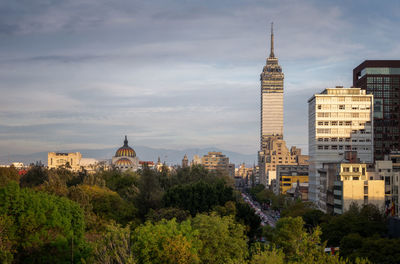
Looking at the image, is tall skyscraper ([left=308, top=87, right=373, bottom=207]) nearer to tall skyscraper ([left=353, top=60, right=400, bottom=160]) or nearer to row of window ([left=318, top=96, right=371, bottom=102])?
Result: row of window ([left=318, top=96, right=371, bottom=102])

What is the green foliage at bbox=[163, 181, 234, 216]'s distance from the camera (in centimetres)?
8644

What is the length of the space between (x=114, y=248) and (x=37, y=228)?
1480cm

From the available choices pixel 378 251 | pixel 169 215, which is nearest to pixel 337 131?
pixel 169 215

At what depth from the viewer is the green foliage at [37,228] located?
54.1 metres

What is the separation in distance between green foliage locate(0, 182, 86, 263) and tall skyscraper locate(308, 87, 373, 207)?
3637 inches

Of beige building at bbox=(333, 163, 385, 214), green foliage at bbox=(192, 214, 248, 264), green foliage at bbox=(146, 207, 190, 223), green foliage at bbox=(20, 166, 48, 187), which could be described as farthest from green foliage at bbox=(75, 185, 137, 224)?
green foliage at bbox=(20, 166, 48, 187)

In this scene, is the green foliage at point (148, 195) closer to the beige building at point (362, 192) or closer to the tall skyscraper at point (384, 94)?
the beige building at point (362, 192)

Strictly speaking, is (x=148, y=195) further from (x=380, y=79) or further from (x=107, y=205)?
(x=380, y=79)

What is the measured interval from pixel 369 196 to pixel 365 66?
80166 millimetres

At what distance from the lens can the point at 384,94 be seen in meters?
169

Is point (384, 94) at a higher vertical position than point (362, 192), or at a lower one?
higher

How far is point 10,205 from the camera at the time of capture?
5534cm

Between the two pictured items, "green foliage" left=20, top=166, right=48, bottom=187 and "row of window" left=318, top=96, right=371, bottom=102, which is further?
"row of window" left=318, top=96, right=371, bottom=102

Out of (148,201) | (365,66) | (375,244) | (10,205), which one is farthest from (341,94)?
(10,205)
